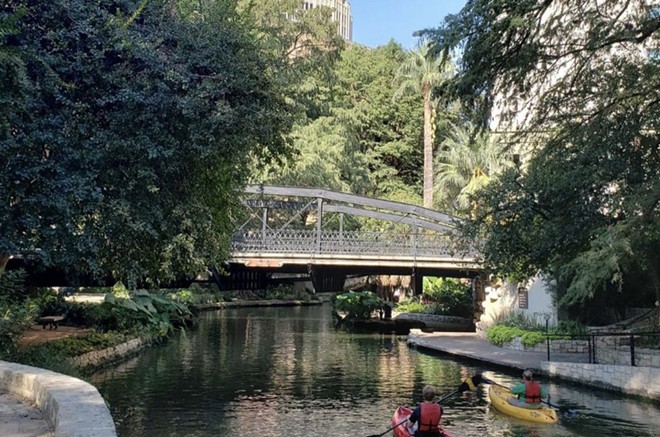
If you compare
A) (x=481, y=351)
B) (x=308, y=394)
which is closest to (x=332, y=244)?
(x=481, y=351)

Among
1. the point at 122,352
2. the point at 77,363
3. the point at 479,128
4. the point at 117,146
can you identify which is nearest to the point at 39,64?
the point at 117,146

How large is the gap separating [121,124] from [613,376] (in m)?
14.2

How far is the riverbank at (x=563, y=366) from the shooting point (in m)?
17.6

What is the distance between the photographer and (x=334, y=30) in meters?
48.2

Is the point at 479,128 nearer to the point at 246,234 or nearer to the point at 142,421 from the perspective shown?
the point at 142,421

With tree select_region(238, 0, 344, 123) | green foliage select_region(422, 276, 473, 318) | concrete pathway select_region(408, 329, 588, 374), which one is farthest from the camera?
tree select_region(238, 0, 344, 123)

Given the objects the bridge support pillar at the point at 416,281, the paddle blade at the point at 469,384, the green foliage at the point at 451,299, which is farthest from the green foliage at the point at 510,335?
the green foliage at the point at 451,299

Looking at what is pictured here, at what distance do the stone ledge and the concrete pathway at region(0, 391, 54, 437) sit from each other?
8cm

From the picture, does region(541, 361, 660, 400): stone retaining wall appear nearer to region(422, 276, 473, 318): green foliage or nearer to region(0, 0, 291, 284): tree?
region(0, 0, 291, 284): tree

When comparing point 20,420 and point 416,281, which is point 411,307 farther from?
point 20,420

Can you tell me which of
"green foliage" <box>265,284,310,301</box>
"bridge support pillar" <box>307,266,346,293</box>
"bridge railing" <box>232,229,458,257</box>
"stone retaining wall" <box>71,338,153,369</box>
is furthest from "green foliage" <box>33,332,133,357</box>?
"green foliage" <box>265,284,310,301</box>

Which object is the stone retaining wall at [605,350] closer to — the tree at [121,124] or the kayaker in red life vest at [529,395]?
the kayaker in red life vest at [529,395]

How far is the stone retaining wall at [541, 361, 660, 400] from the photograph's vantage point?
17328mm

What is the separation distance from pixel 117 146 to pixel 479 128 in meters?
7.88
